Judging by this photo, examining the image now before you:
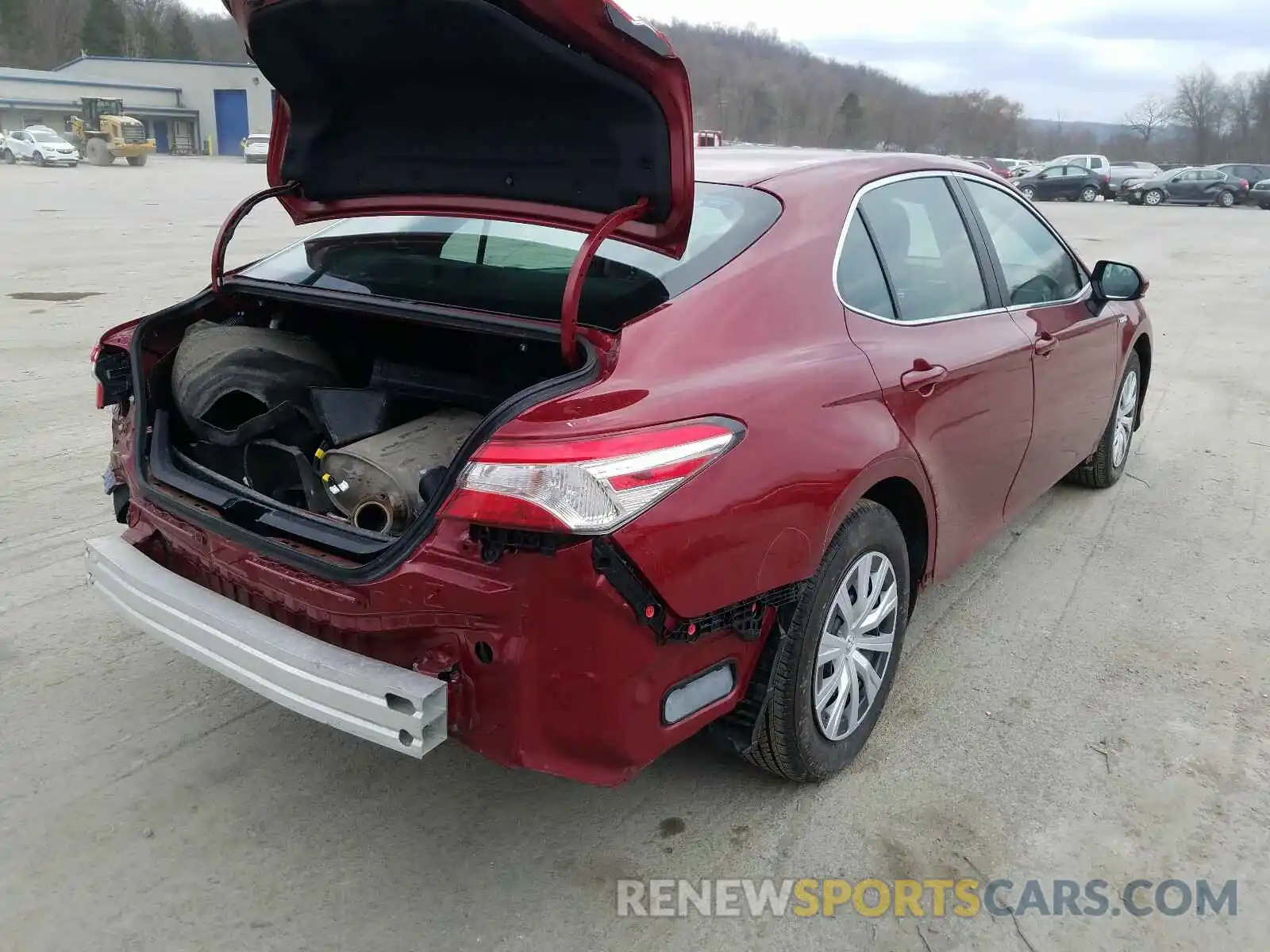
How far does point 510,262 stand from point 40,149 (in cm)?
4776

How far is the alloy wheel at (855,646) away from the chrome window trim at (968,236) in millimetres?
703

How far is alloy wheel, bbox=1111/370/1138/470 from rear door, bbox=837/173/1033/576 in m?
1.74

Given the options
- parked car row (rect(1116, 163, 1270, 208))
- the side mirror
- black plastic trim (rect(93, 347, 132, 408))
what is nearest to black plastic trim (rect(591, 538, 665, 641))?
black plastic trim (rect(93, 347, 132, 408))

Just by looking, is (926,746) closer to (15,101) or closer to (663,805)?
(663,805)

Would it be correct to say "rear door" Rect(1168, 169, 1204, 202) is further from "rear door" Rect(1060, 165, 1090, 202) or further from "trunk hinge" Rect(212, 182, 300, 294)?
"trunk hinge" Rect(212, 182, 300, 294)

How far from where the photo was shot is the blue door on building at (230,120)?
236 feet

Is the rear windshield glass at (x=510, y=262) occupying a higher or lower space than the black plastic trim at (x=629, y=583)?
higher

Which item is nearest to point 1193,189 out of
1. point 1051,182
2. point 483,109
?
point 1051,182

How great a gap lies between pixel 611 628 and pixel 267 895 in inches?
44.7

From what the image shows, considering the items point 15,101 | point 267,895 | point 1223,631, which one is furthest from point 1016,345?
point 15,101

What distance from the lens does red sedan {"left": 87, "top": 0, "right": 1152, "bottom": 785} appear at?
7.08 ft

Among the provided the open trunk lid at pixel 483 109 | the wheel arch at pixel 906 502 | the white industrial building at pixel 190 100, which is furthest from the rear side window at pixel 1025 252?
the white industrial building at pixel 190 100

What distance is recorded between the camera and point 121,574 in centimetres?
270

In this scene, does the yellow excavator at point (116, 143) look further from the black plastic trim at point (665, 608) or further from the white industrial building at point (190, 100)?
the black plastic trim at point (665, 608)
